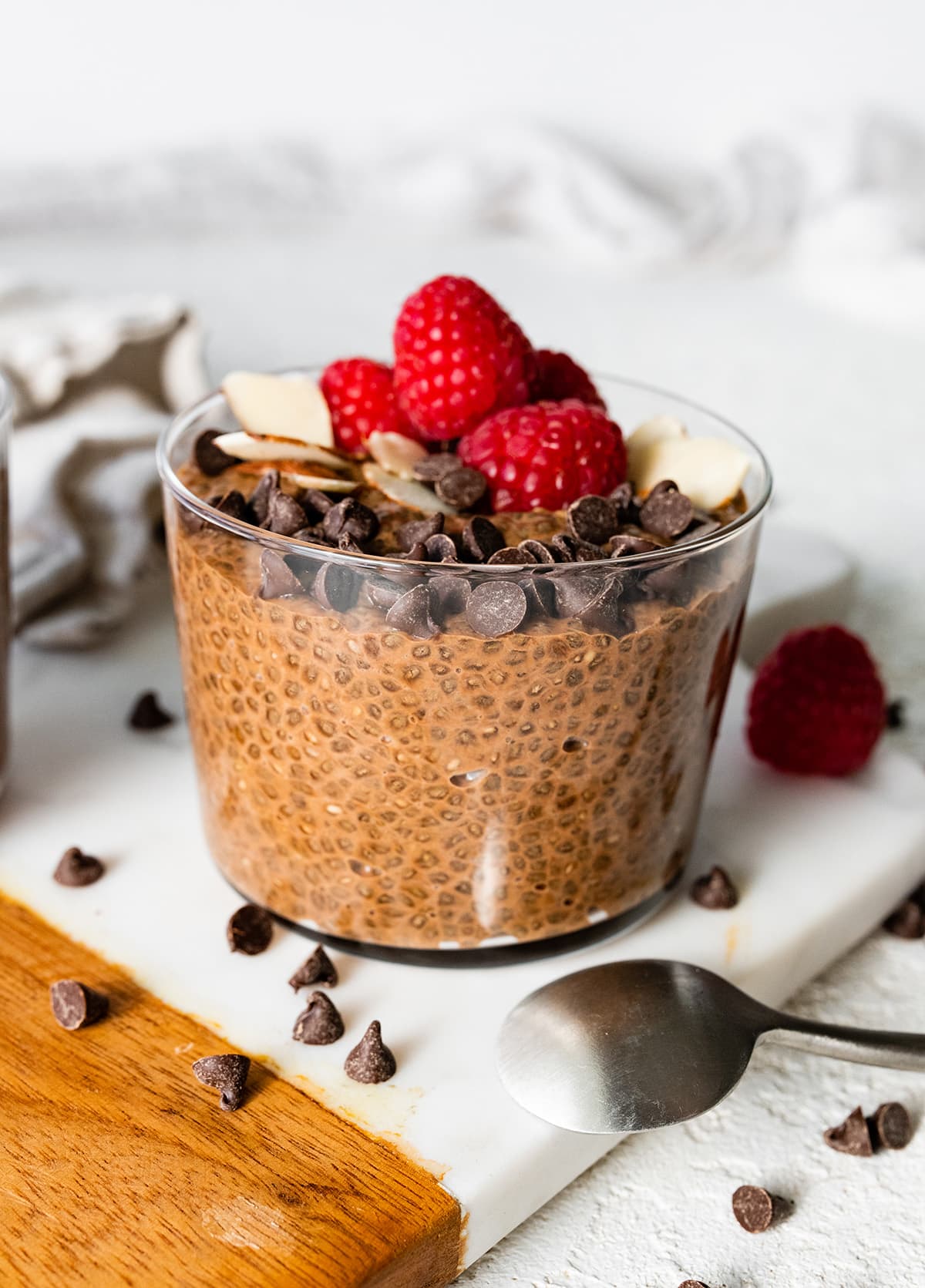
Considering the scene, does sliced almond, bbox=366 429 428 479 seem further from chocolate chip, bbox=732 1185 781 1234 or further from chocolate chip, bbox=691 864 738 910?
chocolate chip, bbox=732 1185 781 1234

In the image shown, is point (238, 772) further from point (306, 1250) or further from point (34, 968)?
point (306, 1250)

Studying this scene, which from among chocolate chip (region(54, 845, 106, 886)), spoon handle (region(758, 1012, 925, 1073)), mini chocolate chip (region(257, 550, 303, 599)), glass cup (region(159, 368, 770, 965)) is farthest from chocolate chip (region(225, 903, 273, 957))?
spoon handle (region(758, 1012, 925, 1073))

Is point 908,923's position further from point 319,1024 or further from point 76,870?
point 76,870

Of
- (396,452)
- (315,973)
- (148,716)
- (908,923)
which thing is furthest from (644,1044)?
(148,716)

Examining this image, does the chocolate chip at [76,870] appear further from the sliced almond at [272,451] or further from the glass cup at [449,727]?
the sliced almond at [272,451]

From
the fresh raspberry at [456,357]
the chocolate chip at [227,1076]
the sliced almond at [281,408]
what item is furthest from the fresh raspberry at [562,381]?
the chocolate chip at [227,1076]

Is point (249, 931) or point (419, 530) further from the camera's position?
point (249, 931)

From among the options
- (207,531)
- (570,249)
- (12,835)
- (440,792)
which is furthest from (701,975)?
(570,249)
